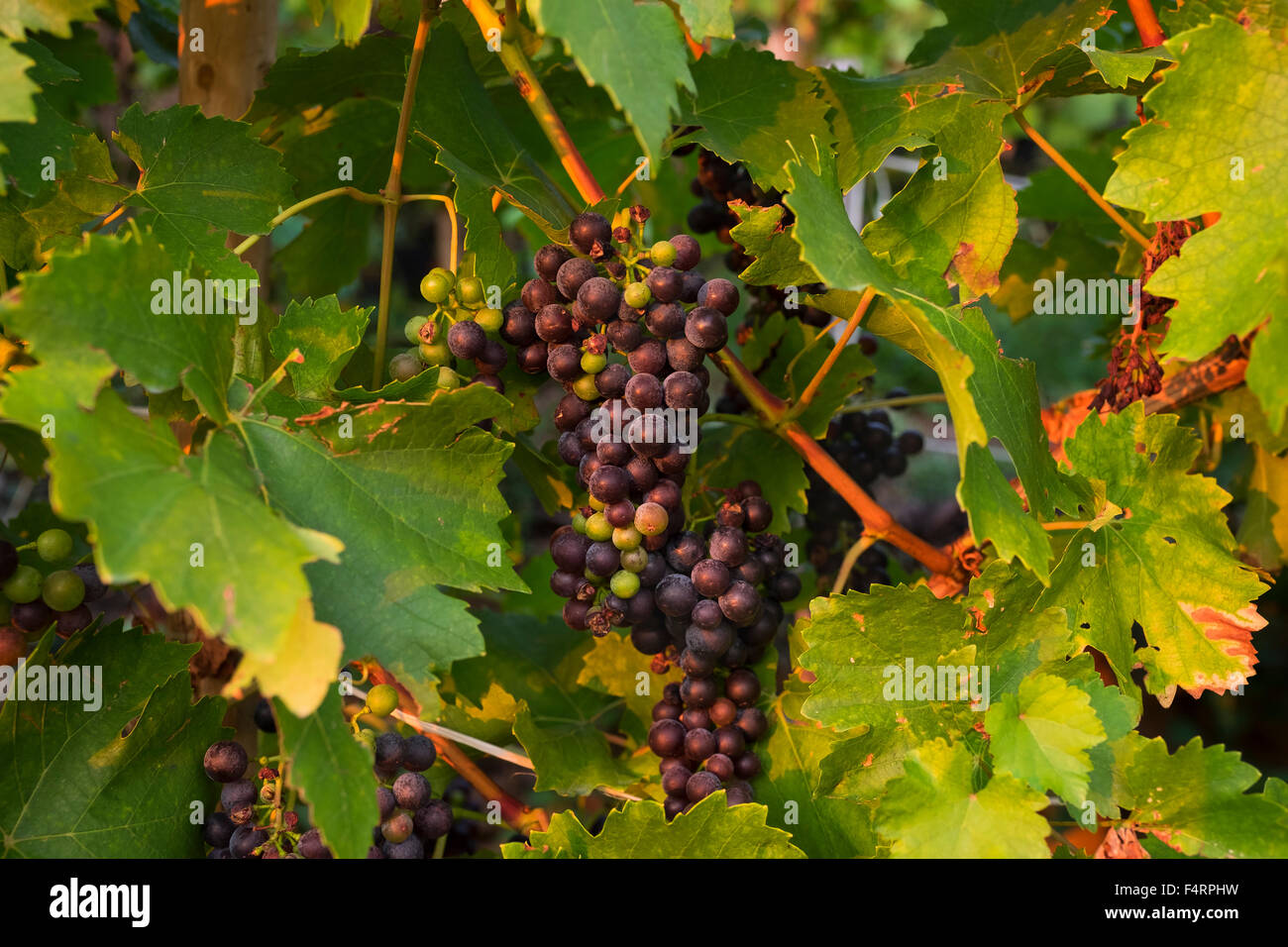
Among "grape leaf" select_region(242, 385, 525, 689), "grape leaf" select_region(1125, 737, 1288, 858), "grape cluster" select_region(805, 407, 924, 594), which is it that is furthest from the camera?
"grape cluster" select_region(805, 407, 924, 594)

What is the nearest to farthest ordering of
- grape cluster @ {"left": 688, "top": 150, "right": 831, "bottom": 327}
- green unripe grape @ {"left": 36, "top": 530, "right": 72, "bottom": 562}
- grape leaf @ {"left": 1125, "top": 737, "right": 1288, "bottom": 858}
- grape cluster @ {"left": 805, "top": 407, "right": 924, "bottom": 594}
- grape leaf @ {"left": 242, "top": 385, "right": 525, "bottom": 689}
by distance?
grape leaf @ {"left": 242, "top": 385, "right": 525, "bottom": 689} → grape leaf @ {"left": 1125, "top": 737, "right": 1288, "bottom": 858} → green unripe grape @ {"left": 36, "top": 530, "right": 72, "bottom": 562} → grape cluster @ {"left": 688, "top": 150, "right": 831, "bottom": 327} → grape cluster @ {"left": 805, "top": 407, "right": 924, "bottom": 594}

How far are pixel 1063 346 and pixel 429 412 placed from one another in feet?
10.9

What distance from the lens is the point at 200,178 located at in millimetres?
1098

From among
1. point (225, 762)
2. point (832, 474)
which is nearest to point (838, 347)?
point (832, 474)

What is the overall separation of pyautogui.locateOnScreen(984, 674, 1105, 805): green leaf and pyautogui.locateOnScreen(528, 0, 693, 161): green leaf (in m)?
0.54

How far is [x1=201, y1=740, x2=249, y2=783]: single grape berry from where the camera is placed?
1.00 metres

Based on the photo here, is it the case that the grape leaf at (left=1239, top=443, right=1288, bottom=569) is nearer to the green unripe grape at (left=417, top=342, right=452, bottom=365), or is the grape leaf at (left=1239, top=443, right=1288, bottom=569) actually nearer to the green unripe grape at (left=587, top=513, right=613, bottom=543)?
the green unripe grape at (left=587, top=513, right=613, bottom=543)

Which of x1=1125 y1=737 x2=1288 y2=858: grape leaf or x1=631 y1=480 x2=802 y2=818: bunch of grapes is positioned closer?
x1=1125 y1=737 x2=1288 y2=858: grape leaf

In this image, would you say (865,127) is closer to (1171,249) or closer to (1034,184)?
(1171,249)

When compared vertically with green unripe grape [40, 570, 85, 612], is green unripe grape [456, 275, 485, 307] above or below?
above

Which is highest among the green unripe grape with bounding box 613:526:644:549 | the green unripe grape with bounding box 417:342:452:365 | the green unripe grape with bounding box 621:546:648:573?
the green unripe grape with bounding box 417:342:452:365

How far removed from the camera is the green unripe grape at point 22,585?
40.8 inches

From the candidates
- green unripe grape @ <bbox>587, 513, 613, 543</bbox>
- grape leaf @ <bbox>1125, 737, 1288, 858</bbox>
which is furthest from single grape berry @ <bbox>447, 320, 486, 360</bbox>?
grape leaf @ <bbox>1125, 737, 1288, 858</bbox>

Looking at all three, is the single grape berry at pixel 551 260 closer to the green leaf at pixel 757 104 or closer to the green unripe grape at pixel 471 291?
the green unripe grape at pixel 471 291
